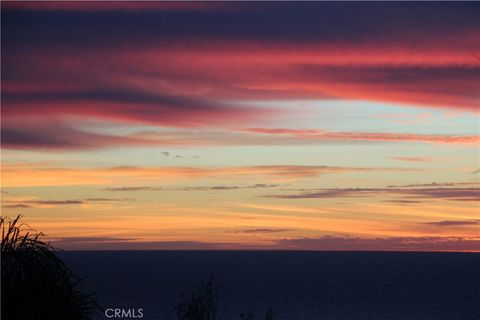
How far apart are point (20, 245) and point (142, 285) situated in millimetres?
152110

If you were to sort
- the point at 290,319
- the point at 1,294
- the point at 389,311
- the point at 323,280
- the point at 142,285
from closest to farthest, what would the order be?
the point at 1,294 < the point at 290,319 < the point at 389,311 < the point at 142,285 < the point at 323,280

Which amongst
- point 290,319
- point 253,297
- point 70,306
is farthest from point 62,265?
point 253,297

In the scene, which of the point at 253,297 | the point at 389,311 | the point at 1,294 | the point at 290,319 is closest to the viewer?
the point at 1,294

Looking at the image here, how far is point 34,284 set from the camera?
955 inches

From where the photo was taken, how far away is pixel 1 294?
938 inches

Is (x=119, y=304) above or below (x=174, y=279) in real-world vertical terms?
below

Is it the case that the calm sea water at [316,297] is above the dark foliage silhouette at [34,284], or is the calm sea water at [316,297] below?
above

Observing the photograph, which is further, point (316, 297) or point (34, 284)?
point (316, 297)

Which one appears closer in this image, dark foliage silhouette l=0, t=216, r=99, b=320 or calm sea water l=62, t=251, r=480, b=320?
dark foliage silhouette l=0, t=216, r=99, b=320

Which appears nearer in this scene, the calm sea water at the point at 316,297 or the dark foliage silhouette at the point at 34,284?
the dark foliage silhouette at the point at 34,284

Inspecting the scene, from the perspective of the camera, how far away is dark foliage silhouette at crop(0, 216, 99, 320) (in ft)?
78.1

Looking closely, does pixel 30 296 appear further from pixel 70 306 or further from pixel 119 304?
pixel 119 304

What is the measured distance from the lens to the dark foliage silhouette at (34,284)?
23.8m

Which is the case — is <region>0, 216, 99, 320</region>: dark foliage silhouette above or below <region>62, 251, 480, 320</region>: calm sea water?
below
